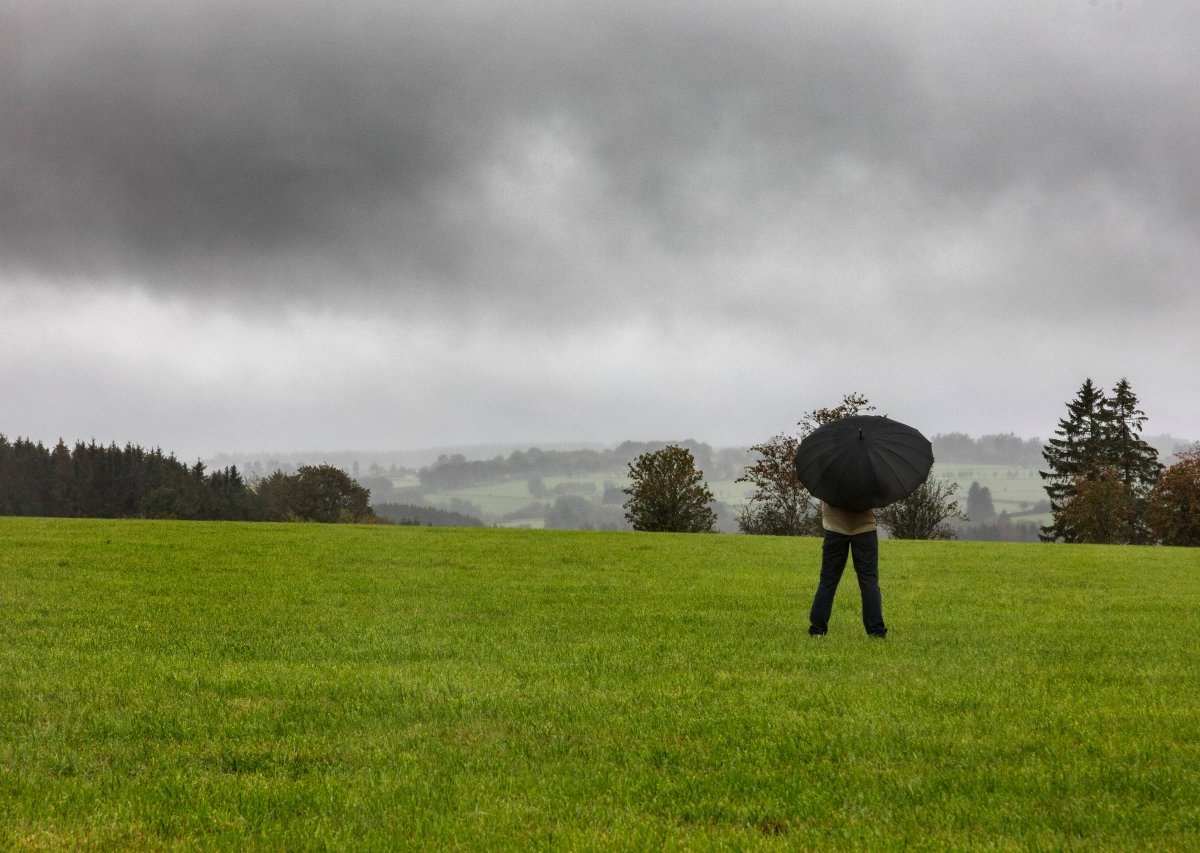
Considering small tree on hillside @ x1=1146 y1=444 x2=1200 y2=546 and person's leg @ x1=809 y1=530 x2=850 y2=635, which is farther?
small tree on hillside @ x1=1146 y1=444 x2=1200 y2=546

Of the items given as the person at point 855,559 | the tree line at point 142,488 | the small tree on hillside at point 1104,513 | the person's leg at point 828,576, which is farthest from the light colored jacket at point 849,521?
the tree line at point 142,488

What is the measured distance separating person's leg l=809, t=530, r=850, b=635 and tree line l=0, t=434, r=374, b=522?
11059cm

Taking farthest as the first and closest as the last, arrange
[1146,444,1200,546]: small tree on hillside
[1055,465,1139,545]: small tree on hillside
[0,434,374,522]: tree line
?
[0,434,374,522]: tree line < [1055,465,1139,545]: small tree on hillside < [1146,444,1200,546]: small tree on hillside

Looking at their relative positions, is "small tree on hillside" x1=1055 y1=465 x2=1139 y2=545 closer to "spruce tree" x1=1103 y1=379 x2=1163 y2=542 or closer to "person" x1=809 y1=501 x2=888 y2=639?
"spruce tree" x1=1103 y1=379 x2=1163 y2=542

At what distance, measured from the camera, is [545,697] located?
381 inches

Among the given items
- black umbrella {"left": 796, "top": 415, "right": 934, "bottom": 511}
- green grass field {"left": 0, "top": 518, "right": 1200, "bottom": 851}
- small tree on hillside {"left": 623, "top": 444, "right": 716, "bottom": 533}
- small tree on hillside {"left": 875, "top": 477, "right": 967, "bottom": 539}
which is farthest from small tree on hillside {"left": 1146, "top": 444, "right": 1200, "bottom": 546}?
black umbrella {"left": 796, "top": 415, "right": 934, "bottom": 511}

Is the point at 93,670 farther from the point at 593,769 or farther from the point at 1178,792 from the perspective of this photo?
the point at 1178,792

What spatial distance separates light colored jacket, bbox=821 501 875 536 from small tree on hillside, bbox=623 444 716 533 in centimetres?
5114

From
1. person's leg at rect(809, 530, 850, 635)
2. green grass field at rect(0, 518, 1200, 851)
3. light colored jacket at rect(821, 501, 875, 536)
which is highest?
light colored jacket at rect(821, 501, 875, 536)

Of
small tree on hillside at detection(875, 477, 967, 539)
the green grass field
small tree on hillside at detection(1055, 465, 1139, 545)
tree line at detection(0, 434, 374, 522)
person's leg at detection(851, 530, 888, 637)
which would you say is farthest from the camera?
tree line at detection(0, 434, 374, 522)

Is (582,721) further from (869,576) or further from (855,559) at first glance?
(855,559)

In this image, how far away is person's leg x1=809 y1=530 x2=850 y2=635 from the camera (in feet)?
45.7

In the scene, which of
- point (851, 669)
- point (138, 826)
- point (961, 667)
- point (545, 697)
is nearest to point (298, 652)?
point (545, 697)

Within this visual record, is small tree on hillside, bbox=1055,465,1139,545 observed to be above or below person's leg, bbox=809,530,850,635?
above
